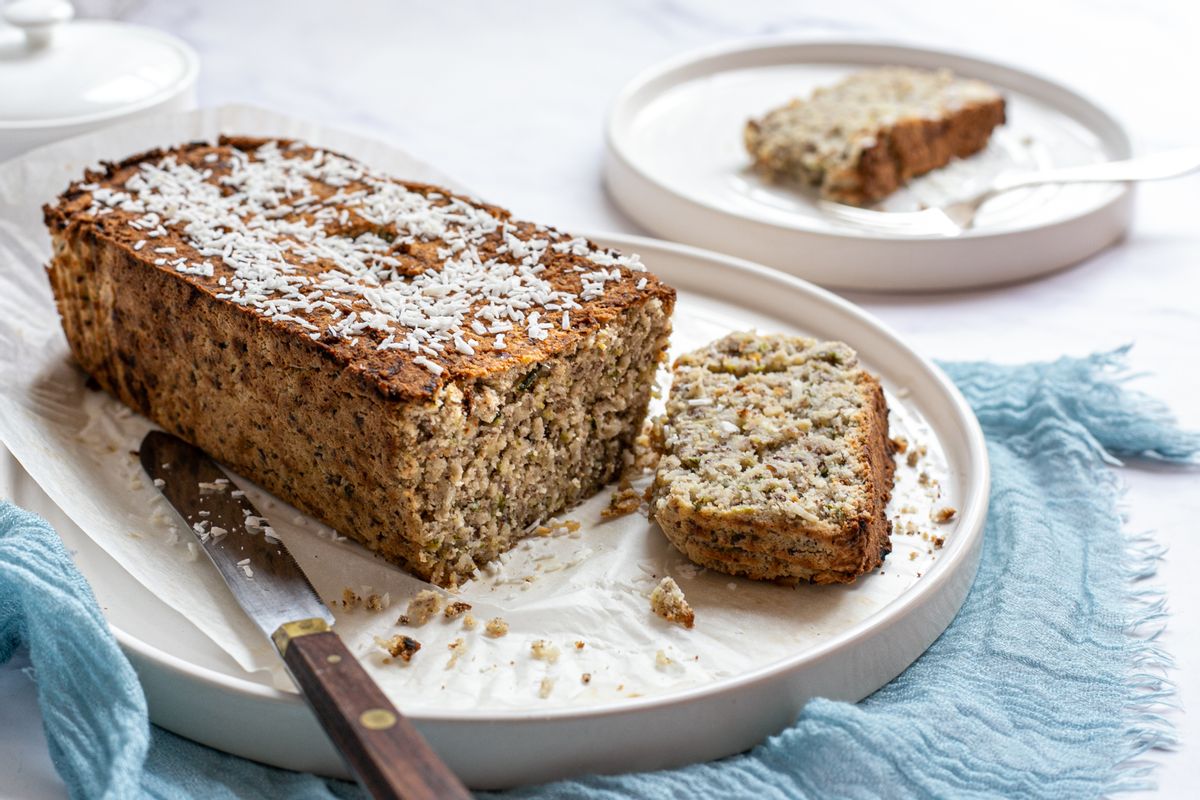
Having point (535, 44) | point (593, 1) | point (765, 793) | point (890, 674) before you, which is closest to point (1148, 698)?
point (890, 674)

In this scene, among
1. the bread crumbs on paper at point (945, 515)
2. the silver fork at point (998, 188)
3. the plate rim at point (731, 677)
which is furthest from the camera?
the silver fork at point (998, 188)

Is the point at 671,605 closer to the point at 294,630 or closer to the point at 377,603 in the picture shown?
the point at 377,603

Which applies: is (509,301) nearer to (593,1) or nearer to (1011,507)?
(1011,507)

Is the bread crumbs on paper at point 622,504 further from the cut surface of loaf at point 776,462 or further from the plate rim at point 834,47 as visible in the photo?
the plate rim at point 834,47

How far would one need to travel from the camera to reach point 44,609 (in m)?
2.88

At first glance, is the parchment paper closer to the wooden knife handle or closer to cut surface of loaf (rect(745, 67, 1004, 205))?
the wooden knife handle

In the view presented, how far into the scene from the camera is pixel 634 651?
3102 millimetres

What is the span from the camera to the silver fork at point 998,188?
17.1ft

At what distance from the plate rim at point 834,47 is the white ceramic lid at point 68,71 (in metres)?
1.85

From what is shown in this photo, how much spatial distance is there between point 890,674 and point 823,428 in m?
0.76

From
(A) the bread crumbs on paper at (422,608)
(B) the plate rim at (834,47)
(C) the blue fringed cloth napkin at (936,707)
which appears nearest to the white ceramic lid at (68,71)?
(B) the plate rim at (834,47)

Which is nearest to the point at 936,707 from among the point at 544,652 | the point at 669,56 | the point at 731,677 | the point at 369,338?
the point at 731,677

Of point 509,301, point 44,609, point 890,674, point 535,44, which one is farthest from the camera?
point 535,44

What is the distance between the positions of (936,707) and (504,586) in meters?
1.14
